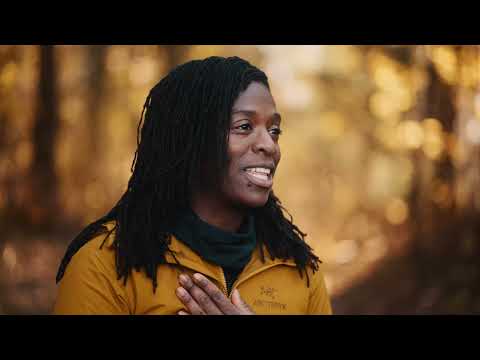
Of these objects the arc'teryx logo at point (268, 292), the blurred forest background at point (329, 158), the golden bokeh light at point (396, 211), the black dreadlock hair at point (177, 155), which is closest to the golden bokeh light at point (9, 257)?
the blurred forest background at point (329, 158)

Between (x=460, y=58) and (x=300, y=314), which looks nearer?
(x=300, y=314)

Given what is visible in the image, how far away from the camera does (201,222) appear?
2264 mm

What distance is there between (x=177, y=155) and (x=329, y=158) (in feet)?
17.5

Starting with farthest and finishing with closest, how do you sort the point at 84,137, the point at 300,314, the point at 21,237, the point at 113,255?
1. the point at 84,137
2. the point at 21,237
3. the point at 300,314
4. the point at 113,255

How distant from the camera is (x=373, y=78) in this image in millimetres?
7176

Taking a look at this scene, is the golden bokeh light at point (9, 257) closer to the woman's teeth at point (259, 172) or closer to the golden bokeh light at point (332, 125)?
the golden bokeh light at point (332, 125)

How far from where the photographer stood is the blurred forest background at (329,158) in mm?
6324

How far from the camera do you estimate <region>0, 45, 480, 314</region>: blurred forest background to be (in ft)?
20.7

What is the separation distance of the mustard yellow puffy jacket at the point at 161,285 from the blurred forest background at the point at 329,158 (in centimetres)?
414

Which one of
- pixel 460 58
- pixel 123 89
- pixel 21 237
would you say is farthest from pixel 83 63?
pixel 460 58

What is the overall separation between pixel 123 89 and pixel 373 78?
9.50 ft

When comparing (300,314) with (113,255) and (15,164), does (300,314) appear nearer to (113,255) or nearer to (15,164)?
(113,255)

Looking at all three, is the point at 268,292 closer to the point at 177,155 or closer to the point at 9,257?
the point at 177,155

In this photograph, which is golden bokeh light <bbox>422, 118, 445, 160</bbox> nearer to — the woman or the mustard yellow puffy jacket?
the woman
